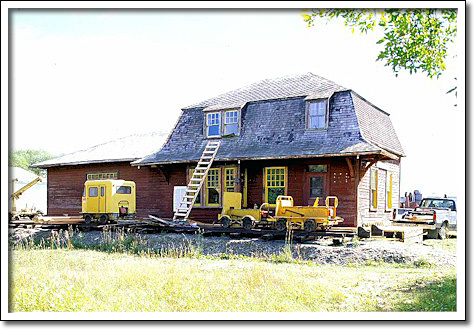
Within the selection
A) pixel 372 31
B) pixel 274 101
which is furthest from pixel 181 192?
pixel 372 31

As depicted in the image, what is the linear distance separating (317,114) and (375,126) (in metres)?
2.54

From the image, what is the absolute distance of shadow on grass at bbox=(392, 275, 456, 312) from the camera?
8.72 m

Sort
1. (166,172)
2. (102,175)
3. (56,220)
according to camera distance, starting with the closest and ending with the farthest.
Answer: (56,220) < (166,172) < (102,175)

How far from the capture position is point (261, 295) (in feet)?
31.4

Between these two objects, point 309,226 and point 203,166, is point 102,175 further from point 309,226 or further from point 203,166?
point 309,226

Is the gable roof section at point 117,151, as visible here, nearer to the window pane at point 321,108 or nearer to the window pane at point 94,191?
the window pane at point 94,191

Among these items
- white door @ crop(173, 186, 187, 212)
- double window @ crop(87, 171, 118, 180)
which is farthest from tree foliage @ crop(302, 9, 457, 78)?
double window @ crop(87, 171, 118, 180)

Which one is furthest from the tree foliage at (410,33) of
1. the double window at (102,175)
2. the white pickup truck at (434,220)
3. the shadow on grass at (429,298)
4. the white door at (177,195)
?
the double window at (102,175)

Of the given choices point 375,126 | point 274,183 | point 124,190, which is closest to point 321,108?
point 375,126

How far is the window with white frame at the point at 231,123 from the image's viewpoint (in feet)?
72.6

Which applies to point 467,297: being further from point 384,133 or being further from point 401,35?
point 384,133

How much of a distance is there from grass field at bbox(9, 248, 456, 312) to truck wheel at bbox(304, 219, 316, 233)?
3604 millimetres

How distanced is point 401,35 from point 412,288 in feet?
17.4

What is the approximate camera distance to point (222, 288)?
10078 millimetres
